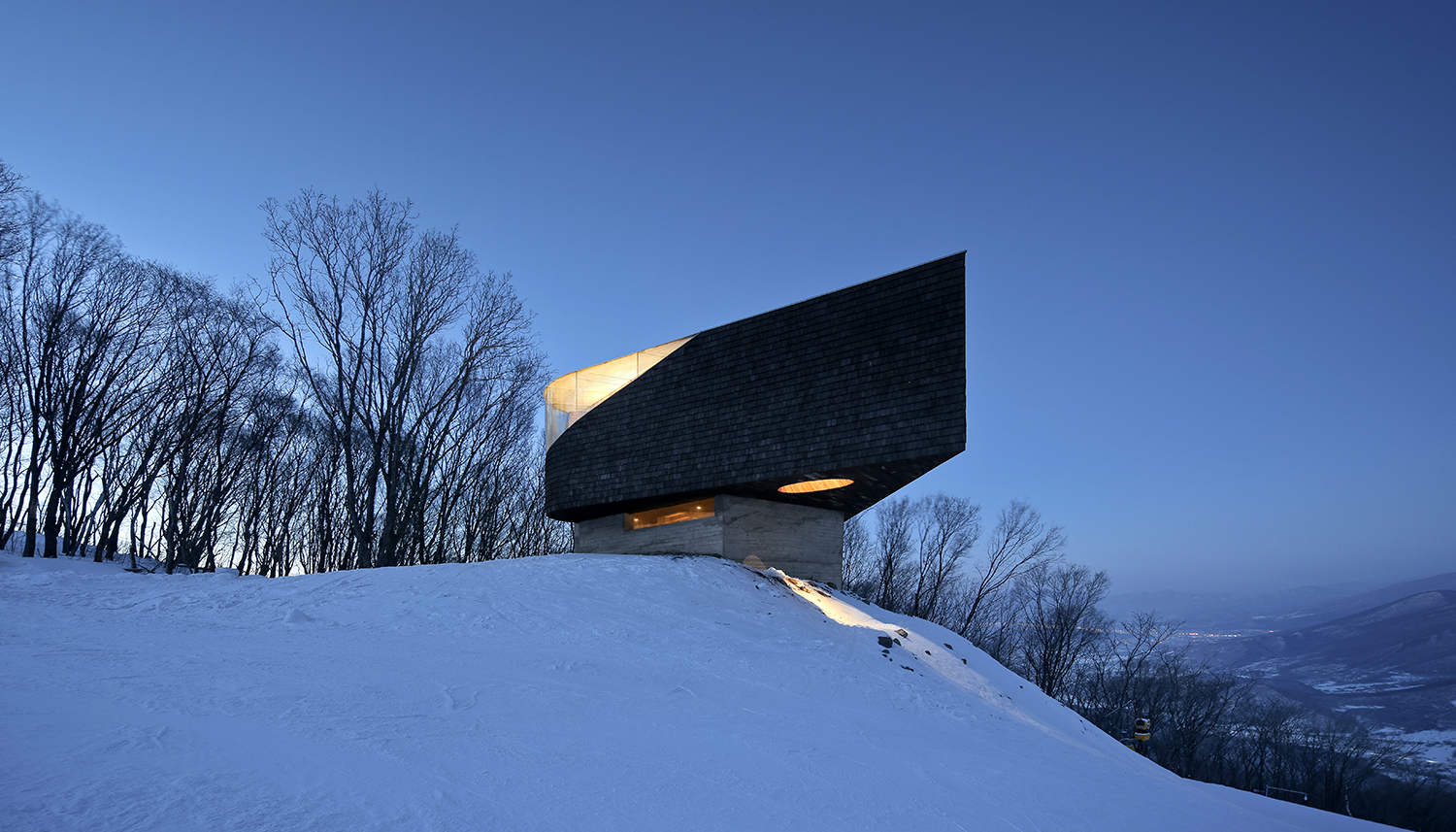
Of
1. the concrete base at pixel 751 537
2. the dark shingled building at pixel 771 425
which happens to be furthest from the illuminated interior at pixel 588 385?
the concrete base at pixel 751 537

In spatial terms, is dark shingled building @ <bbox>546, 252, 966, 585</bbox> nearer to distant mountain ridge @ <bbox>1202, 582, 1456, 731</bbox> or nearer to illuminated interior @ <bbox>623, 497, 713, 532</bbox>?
illuminated interior @ <bbox>623, 497, 713, 532</bbox>

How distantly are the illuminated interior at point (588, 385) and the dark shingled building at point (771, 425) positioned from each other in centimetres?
4

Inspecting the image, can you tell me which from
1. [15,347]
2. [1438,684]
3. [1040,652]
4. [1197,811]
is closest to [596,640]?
[1197,811]

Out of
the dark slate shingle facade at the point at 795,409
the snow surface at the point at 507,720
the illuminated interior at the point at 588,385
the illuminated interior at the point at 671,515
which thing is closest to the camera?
the snow surface at the point at 507,720

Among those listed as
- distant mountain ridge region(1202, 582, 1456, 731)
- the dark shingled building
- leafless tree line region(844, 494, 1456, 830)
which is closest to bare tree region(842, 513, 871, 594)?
leafless tree line region(844, 494, 1456, 830)

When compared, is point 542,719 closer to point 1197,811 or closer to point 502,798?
point 502,798

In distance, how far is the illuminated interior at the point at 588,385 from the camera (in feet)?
61.0

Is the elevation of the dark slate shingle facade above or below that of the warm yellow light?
above

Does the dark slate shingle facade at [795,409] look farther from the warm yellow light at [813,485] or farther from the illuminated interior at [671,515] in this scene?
the warm yellow light at [813,485]

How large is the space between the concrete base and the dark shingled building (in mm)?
41

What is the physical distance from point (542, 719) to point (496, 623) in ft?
14.2

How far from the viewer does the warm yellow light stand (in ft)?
53.9

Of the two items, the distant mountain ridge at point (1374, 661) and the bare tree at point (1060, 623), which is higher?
the bare tree at point (1060, 623)

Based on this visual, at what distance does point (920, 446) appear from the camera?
1385 cm
